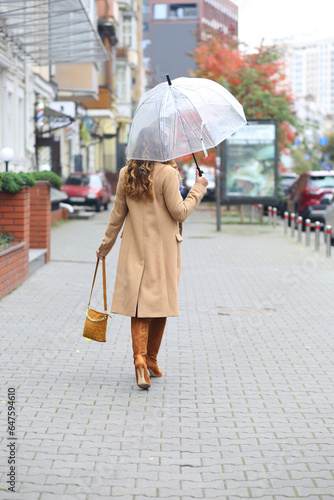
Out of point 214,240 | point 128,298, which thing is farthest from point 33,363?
point 214,240

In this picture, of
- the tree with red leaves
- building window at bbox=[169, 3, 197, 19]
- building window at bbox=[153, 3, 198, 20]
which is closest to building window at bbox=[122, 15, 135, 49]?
the tree with red leaves

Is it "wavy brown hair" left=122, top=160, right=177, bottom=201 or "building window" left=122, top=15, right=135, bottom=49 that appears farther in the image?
"building window" left=122, top=15, right=135, bottom=49

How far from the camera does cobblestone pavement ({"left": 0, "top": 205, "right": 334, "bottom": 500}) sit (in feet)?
14.9

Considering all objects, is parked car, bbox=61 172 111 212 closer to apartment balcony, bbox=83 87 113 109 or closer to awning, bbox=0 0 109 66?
awning, bbox=0 0 109 66

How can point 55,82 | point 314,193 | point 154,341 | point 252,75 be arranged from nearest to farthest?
point 154,341, point 314,193, point 252,75, point 55,82

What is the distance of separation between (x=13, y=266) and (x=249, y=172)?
45.7 feet

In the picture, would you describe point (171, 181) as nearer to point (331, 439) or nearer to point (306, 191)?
point (331, 439)

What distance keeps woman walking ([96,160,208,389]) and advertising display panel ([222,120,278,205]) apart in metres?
17.8

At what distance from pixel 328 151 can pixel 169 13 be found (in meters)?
34.9

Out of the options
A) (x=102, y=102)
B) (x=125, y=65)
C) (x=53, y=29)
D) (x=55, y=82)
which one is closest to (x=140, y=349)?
(x=53, y=29)

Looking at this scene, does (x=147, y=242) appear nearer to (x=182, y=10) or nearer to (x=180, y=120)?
(x=180, y=120)

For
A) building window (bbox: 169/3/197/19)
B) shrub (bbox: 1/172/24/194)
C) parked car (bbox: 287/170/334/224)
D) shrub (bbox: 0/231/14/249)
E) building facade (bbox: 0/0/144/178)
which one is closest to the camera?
shrub (bbox: 0/231/14/249)

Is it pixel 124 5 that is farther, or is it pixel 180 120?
pixel 124 5

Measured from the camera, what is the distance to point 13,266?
37.2ft
